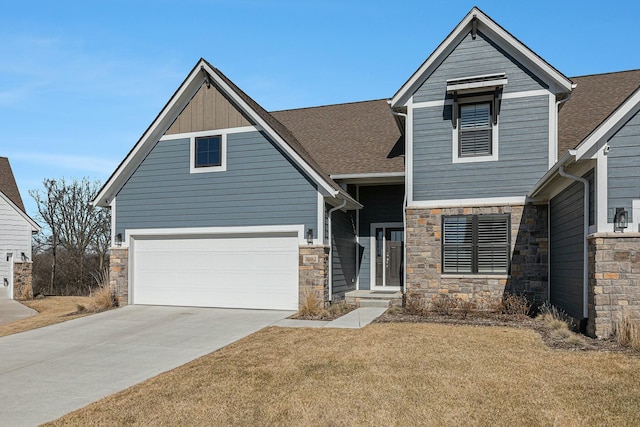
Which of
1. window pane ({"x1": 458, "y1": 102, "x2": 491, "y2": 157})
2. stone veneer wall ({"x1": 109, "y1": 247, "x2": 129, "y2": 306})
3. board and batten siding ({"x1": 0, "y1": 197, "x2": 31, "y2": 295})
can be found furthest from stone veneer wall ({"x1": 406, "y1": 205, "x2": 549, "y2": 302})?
board and batten siding ({"x1": 0, "y1": 197, "x2": 31, "y2": 295})

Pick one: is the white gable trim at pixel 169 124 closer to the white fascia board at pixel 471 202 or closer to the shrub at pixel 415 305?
the white fascia board at pixel 471 202

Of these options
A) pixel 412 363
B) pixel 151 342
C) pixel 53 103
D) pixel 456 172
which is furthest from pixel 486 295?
pixel 53 103

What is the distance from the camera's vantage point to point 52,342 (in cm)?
1038

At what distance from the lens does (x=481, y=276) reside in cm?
1259

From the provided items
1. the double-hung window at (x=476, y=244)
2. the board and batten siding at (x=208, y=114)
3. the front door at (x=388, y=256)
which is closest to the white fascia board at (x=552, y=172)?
the double-hung window at (x=476, y=244)

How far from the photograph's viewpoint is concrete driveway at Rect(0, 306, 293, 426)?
6.67 metres

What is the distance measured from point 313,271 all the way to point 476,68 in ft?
21.9

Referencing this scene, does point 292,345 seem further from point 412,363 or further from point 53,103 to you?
point 53,103

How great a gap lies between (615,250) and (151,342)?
8862 millimetres

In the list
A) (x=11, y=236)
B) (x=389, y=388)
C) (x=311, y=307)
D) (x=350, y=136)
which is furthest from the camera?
(x=11, y=236)

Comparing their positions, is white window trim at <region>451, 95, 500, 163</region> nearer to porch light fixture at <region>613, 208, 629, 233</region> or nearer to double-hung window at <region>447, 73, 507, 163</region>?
double-hung window at <region>447, 73, 507, 163</region>

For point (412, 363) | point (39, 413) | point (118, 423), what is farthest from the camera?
point (412, 363)

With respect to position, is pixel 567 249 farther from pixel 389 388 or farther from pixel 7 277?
pixel 7 277

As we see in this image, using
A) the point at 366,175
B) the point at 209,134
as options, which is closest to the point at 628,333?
the point at 366,175
